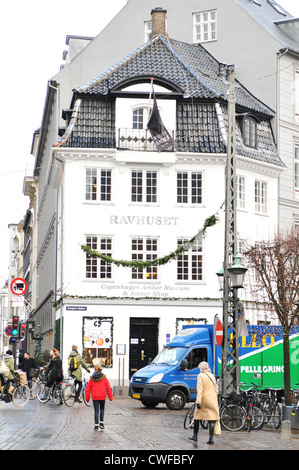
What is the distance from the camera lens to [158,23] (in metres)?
47.9

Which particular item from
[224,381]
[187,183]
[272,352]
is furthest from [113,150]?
[224,381]

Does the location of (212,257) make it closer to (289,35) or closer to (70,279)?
(70,279)

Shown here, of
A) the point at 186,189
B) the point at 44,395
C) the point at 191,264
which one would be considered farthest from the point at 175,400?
the point at 186,189

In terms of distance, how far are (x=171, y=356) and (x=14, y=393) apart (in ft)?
19.6

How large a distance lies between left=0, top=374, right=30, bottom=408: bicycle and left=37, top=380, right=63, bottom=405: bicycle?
191 cm

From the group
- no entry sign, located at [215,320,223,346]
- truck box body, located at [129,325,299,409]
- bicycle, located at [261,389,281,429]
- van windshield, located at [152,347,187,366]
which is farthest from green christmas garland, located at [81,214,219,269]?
no entry sign, located at [215,320,223,346]

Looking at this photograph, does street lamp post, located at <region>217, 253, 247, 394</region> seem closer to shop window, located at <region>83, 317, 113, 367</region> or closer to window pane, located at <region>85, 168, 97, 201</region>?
shop window, located at <region>83, 317, 113, 367</region>

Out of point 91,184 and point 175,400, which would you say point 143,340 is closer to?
point 91,184

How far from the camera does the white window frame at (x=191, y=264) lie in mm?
41656

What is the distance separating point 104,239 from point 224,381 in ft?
63.8

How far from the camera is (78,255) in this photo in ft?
134

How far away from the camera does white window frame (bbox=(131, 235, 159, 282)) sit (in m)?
41.3

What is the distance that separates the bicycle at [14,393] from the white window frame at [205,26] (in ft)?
93.3
